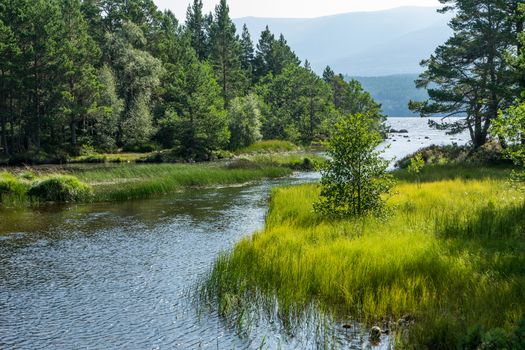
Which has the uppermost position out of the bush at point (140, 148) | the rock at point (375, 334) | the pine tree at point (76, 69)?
the pine tree at point (76, 69)

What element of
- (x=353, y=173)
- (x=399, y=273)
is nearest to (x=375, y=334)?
(x=399, y=273)

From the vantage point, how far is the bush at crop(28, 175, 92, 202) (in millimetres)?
32375

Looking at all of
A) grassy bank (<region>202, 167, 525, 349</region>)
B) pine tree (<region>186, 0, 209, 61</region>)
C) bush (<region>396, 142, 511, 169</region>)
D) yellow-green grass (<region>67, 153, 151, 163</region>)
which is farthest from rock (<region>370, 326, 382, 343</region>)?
pine tree (<region>186, 0, 209, 61</region>)

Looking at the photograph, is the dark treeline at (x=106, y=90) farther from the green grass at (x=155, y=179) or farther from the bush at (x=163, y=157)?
the green grass at (x=155, y=179)

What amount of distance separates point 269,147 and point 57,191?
58308mm

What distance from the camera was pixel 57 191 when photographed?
32.8 m

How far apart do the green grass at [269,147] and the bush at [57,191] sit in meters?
48.5

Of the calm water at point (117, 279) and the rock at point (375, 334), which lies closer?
the rock at point (375, 334)

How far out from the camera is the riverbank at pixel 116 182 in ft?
106

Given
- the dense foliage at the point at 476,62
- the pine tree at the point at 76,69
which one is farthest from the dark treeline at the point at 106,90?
the dense foliage at the point at 476,62

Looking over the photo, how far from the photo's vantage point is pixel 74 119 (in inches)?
2771

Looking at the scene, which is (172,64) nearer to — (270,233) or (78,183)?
(78,183)

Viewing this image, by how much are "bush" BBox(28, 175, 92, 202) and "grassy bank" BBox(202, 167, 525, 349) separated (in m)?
19.3

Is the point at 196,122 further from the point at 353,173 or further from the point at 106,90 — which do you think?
the point at 353,173
